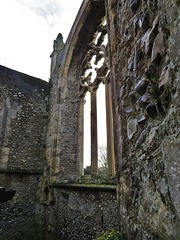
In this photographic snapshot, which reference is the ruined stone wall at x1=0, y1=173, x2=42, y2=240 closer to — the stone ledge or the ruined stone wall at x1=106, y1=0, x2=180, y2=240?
the stone ledge

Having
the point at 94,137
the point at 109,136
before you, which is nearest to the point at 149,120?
the point at 109,136

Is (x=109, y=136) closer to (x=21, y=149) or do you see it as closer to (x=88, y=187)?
(x=88, y=187)

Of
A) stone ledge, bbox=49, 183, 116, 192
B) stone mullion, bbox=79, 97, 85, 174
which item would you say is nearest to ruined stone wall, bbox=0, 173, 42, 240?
stone ledge, bbox=49, 183, 116, 192

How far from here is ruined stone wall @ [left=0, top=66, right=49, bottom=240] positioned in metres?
4.87

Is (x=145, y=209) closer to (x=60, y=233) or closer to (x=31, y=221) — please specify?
(x=60, y=233)

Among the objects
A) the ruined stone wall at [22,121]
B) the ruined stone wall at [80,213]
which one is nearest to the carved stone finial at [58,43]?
the ruined stone wall at [22,121]

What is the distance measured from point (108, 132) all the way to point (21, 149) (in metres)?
2.96

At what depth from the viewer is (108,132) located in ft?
13.7

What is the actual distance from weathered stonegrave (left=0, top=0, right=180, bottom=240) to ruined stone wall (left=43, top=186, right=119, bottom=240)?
0.02m

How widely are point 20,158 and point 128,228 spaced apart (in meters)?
4.70

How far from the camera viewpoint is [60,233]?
4.37m

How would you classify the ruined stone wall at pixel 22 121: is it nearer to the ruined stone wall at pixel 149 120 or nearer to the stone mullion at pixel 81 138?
the stone mullion at pixel 81 138

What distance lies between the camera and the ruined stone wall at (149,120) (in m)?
0.90

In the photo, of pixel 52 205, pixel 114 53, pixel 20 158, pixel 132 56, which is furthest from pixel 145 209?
pixel 20 158
